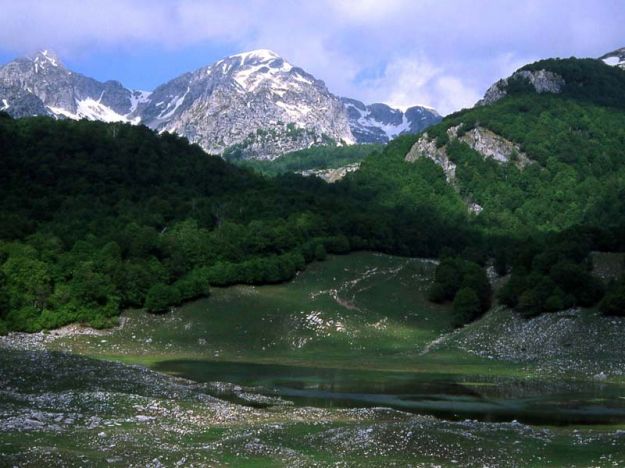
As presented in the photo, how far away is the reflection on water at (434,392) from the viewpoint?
218 ft

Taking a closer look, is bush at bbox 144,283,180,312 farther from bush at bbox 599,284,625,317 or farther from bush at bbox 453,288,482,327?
bush at bbox 599,284,625,317

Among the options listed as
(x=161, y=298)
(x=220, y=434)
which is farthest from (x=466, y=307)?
(x=220, y=434)

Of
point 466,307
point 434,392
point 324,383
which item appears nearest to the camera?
point 434,392

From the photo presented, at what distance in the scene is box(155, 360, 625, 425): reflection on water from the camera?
6650 cm

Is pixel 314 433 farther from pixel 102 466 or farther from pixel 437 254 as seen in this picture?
pixel 437 254

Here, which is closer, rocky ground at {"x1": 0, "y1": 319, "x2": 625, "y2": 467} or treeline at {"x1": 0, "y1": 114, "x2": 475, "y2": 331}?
rocky ground at {"x1": 0, "y1": 319, "x2": 625, "y2": 467}

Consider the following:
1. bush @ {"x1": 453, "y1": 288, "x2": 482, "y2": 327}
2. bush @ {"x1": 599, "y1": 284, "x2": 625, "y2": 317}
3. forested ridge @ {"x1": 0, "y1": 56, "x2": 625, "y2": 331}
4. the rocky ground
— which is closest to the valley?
the rocky ground

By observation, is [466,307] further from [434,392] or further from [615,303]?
[434,392]

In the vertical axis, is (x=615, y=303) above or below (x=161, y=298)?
below

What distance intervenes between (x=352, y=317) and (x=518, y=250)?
3081 cm

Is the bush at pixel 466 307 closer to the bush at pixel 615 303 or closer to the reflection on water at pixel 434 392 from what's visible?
the bush at pixel 615 303

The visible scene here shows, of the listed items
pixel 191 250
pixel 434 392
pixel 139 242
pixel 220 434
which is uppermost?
pixel 139 242

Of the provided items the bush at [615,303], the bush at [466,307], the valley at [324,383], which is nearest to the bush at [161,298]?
the valley at [324,383]

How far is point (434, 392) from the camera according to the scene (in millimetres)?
79688
